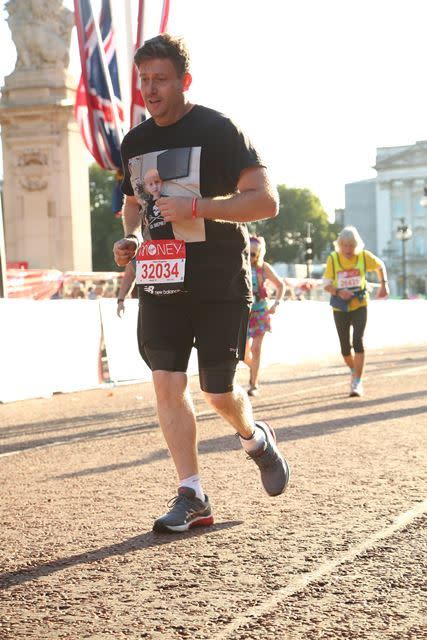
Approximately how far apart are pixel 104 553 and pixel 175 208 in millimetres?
1319

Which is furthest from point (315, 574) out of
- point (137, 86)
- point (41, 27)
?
point (41, 27)

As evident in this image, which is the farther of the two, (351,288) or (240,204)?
(351,288)

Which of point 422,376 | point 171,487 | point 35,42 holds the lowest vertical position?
point 422,376

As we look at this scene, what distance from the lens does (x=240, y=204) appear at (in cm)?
491

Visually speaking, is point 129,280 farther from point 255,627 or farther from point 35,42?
point 35,42

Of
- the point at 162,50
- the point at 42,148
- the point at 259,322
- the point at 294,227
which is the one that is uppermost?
the point at 42,148

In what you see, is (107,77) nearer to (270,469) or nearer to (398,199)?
(270,469)

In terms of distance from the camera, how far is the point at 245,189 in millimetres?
5000

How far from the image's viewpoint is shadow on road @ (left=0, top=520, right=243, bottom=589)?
430 centimetres

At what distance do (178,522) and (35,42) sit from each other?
91.9 ft

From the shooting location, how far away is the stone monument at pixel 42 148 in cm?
3181

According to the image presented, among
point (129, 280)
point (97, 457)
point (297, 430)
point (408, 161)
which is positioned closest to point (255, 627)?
point (129, 280)

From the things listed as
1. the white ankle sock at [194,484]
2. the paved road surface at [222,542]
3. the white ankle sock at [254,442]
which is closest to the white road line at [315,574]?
the paved road surface at [222,542]

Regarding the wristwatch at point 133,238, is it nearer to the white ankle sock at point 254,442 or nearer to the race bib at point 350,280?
the white ankle sock at point 254,442
